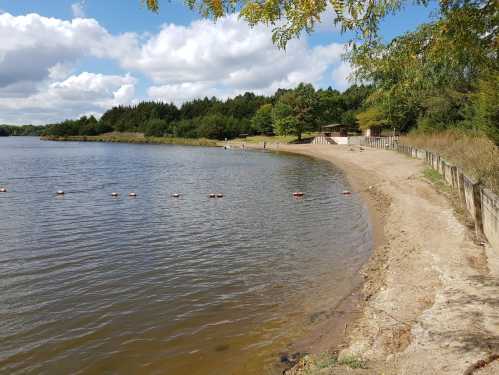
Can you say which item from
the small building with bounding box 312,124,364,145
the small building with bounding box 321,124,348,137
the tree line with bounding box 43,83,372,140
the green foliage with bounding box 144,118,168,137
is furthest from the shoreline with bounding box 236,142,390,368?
the green foliage with bounding box 144,118,168,137

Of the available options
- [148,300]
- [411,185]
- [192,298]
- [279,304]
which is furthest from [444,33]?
[411,185]

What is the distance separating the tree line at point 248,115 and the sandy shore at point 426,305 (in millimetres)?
35777

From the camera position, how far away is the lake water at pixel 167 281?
821 centimetres

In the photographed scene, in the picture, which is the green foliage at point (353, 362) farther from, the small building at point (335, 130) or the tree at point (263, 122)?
the tree at point (263, 122)

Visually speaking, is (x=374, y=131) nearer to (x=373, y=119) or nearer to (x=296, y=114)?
(x=373, y=119)

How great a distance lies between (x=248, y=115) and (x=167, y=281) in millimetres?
141205

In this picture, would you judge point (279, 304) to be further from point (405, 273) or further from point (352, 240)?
point (352, 240)

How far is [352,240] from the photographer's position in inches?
656

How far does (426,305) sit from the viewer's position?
917 cm

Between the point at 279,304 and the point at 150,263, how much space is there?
5.34m

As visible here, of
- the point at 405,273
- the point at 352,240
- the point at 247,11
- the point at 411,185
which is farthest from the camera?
the point at 411,185

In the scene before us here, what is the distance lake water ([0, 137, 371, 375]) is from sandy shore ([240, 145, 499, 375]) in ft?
3.38

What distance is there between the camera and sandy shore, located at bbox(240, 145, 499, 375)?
6.66 m

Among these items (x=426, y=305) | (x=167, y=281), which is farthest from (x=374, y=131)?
(x=426, y=305)
